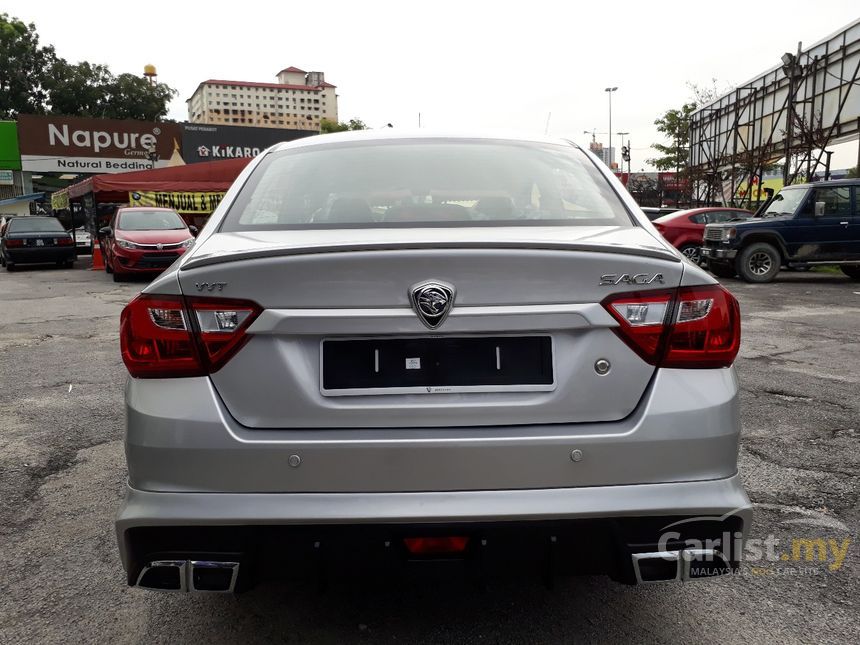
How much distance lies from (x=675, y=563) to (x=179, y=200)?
2156 cm

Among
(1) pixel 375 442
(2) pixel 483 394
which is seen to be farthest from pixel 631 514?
(1) pixel 375 442

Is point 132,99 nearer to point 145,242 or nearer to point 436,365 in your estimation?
point 145,242

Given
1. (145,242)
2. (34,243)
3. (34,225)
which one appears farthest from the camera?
(34,225)

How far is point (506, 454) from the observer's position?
1882 mm

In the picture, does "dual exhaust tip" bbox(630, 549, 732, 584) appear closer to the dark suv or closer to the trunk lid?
the trunk lid

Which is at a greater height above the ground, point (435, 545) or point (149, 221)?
point (149, 221)

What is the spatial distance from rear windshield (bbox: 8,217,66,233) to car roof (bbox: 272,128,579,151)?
2012 cm

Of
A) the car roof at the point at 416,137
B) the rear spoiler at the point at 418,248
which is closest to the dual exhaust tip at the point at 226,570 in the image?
the rear spoiler at the point at 418,248

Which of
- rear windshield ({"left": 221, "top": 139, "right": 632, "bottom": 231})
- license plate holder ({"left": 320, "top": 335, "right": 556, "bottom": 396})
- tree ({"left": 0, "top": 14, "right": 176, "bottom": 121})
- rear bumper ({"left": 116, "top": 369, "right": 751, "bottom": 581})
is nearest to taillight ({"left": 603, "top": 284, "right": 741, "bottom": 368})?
rear bumper ({"left": 116, "top": 369, "right": 751, "bottom": 581})

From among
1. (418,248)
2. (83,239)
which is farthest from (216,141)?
(418,248)

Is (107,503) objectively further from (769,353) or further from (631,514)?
(769,353)

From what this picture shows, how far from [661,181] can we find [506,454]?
49255 millimetres

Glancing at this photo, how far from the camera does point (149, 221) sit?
54.2ft

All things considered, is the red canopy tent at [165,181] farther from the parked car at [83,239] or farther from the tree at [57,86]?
the tree at [57,86]
